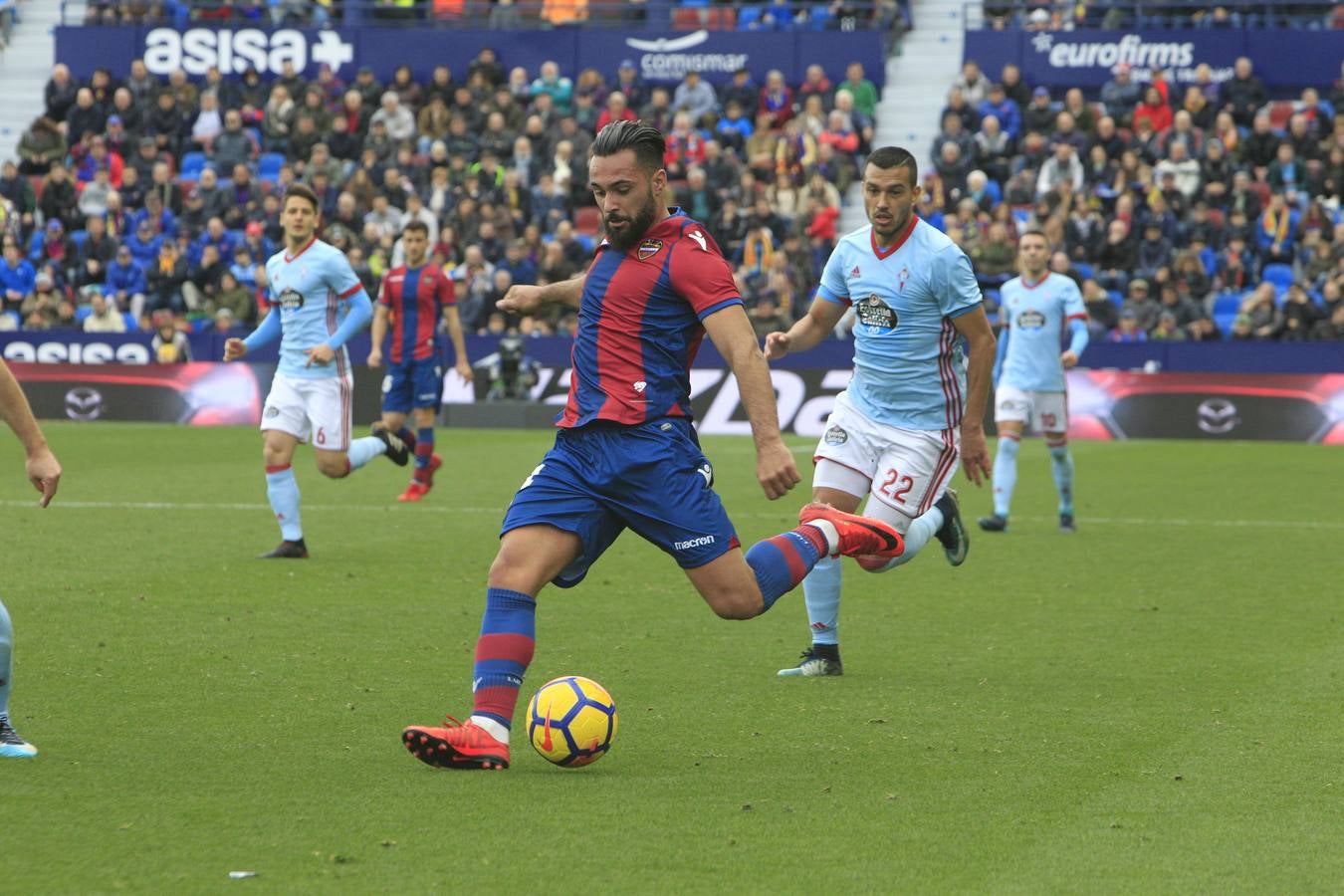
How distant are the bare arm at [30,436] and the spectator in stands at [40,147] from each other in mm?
28294

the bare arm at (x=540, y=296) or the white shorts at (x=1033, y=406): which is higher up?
the bare arm at (x=540, y=296)

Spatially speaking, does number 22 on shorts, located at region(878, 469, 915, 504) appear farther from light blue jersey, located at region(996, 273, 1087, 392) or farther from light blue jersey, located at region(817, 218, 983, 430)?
light blue jersey, located at region(996, 273, 1087, 392)

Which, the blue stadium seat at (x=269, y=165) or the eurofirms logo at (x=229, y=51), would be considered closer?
the blue stadium seat at (x=269, y=165)

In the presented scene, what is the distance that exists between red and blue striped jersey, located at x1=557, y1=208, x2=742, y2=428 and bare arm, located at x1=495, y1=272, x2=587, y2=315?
0.21 metres

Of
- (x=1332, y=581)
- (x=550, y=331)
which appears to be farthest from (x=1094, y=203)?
(x=1332, y=581)

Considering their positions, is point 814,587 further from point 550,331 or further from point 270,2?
point 270,2

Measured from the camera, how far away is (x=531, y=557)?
18.9ft

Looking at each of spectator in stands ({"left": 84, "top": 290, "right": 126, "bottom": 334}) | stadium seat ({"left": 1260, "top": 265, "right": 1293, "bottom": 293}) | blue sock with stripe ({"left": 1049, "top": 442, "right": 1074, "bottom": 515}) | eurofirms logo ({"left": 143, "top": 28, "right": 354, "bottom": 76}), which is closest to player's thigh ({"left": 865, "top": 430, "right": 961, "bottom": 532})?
blue sock with stripe ({"left": 1049, "top": 442, "right": 1074, "bottom": 515})

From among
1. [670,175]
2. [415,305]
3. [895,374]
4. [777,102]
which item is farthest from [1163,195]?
[895,374]


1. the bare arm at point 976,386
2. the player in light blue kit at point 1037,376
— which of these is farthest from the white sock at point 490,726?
the player in light blue kit at point 1037,376

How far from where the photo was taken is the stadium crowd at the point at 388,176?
28234 millimetres

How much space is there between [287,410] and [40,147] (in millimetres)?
22437

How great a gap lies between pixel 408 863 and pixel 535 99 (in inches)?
1097

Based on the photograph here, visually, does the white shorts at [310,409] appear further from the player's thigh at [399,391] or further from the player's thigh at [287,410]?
the player's thigh at [399,391]
